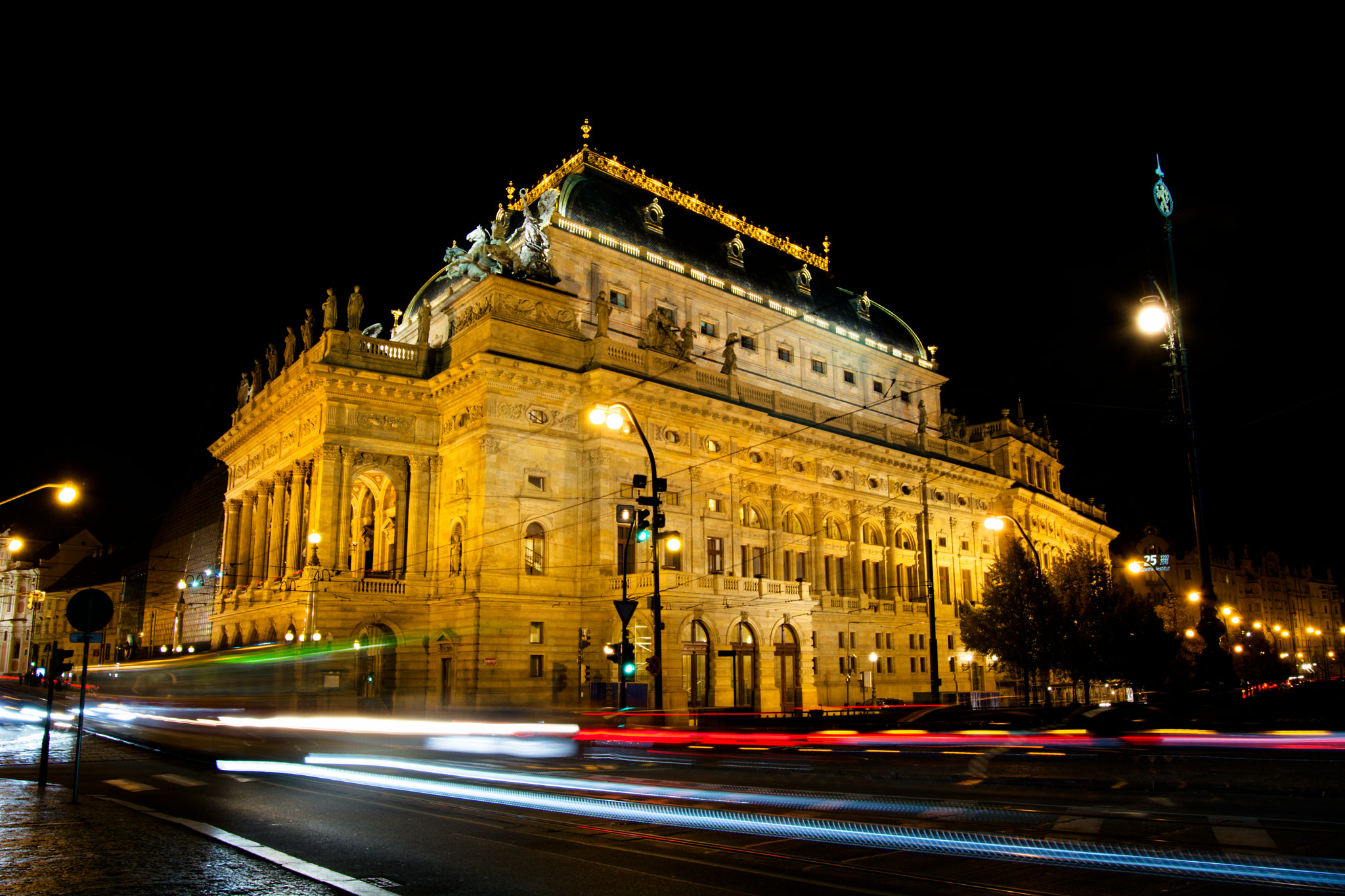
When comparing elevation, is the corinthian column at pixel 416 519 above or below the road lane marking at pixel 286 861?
above

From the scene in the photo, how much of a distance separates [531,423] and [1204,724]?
28928mm

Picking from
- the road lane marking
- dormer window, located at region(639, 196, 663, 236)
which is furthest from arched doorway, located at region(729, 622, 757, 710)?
the road lane marking

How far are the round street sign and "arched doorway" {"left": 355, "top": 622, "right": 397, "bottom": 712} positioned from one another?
24919mm

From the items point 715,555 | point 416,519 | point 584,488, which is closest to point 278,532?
point 416,519

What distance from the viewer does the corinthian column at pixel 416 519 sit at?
4225cm

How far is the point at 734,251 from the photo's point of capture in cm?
5912

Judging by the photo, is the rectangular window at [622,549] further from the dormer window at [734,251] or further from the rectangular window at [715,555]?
the dormer window at [734,251]

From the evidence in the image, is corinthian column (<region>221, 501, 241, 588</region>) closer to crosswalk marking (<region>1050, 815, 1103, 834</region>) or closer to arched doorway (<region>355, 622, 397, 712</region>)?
arched doorway (<region>355, 622, 397, 712</region>)

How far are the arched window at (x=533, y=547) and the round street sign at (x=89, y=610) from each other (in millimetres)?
25655

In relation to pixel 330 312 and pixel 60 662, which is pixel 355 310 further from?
pixel 60 662

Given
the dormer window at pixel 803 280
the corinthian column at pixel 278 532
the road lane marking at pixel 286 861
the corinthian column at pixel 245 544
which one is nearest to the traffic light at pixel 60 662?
the road lane marking at pixel 286 861

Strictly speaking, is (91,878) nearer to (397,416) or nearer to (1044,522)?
(397,416)

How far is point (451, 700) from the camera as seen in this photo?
1496 inches

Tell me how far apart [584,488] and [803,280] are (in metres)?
28.5
